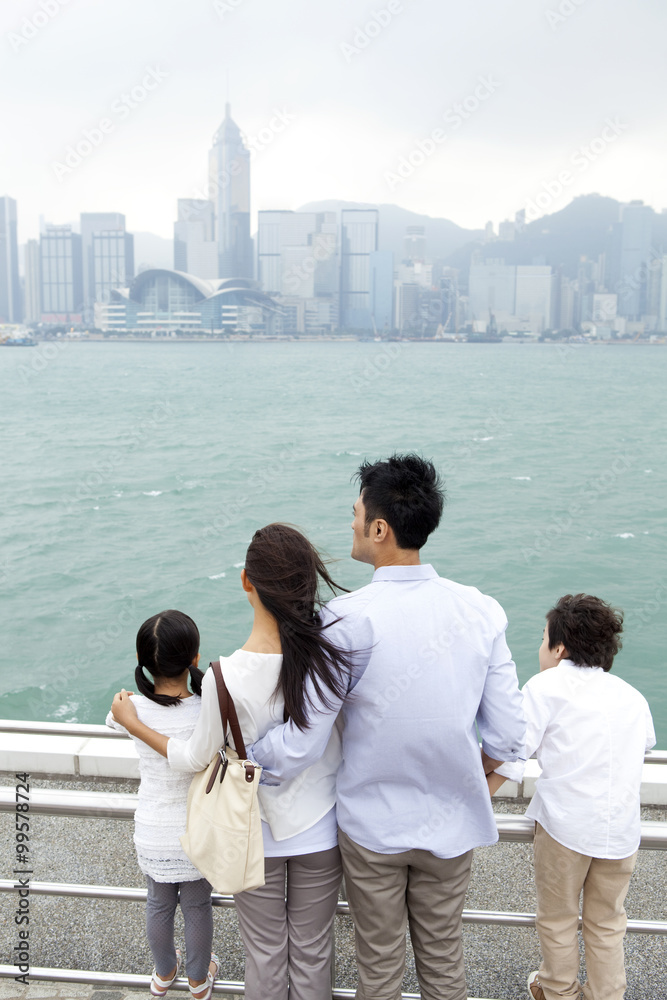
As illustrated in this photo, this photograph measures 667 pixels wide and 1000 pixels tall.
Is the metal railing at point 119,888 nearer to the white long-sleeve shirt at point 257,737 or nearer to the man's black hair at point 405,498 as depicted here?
the white long-sleeve shirt at point 257,737

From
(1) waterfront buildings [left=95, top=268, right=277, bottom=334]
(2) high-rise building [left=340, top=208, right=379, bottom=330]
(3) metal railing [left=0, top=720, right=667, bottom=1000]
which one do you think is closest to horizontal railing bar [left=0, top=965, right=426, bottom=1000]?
(3) metal railing [left=0, top=720, right=667, bottom=1000]

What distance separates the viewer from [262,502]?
904 inches

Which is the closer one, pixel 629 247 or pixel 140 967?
pixel 140 967

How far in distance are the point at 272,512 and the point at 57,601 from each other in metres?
8.13

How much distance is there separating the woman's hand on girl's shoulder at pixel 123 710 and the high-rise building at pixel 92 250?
96264 millimetres

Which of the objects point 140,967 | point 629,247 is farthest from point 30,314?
point 140,967

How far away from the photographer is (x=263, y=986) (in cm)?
156

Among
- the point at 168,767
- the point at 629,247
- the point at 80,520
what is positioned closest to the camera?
the point at 168,767

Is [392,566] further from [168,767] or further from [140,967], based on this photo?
[140,967]

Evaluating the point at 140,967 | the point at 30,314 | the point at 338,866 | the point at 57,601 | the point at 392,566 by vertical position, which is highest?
the point at 30,314

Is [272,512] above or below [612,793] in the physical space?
below

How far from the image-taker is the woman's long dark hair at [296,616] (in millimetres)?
1388

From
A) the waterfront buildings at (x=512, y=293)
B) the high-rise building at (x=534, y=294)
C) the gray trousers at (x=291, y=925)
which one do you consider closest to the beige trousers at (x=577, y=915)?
the gray trousers at (x=291, y=925)

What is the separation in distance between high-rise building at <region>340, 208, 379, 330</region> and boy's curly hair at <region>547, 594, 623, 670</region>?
283 ft
